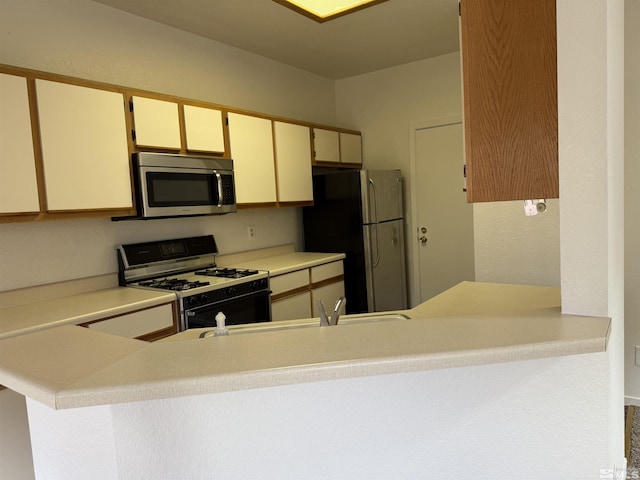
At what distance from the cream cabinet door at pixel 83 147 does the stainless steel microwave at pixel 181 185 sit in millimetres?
94

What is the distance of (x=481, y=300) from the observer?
2.00m

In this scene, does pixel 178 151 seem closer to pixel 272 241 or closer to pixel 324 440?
pixel 272 241

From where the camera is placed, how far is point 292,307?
11.2ft

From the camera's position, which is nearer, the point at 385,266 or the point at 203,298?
the point at 203,298

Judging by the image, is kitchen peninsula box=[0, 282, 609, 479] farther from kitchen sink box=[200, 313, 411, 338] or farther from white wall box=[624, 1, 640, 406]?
white wall box=[624, 1, 640, 406]

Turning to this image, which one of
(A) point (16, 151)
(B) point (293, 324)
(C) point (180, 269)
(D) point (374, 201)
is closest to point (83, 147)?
(A) point (16, 151)

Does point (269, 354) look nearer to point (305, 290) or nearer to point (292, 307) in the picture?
point (292, 307)

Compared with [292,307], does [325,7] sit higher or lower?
higher

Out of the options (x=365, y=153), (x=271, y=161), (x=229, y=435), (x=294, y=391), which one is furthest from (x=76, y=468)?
(x=365, y=153)

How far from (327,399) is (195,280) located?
6.61 ft

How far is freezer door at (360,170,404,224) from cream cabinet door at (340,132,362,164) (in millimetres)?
502

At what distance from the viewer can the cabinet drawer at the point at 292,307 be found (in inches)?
129

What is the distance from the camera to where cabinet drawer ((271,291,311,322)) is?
10.7 ft

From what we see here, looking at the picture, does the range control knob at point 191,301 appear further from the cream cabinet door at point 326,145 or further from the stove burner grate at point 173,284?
the cream cabinet door at point 326,145
